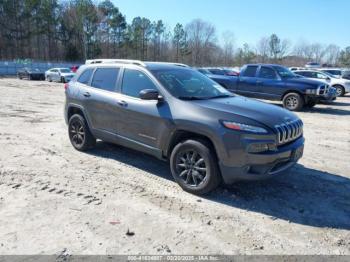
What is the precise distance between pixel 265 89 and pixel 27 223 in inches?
479

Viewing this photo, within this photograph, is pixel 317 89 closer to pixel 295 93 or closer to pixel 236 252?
pixel 295 93

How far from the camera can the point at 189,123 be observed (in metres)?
4.62

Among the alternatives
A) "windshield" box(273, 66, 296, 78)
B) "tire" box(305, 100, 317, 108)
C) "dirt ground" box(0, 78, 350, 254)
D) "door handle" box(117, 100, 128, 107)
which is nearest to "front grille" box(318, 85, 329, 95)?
"tire" box(305, 100, 317, 108)

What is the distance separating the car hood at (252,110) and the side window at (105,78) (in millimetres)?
1817

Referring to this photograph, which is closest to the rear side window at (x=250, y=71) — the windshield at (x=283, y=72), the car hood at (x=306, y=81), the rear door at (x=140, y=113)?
the windshield at (x=283, y=72)

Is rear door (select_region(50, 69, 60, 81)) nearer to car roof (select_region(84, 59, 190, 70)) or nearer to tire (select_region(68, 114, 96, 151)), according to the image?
tire (select_region(68, 114, 96, 151))

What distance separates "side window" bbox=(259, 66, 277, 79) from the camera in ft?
46.7

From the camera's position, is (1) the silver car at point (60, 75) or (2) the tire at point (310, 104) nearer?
(2) the tire at point (310, 104)

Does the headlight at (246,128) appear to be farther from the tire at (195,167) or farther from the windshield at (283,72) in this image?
the windshield at (283,72)

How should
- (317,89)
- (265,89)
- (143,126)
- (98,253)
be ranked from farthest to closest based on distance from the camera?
(265,89)
(317,89)
(143,126)
(98,253)

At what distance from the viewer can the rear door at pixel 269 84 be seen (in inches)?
548

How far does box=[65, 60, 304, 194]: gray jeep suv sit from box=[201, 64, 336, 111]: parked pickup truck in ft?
29.0

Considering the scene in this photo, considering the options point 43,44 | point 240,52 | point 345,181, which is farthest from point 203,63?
point 345,181

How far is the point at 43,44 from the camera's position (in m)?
76.2
